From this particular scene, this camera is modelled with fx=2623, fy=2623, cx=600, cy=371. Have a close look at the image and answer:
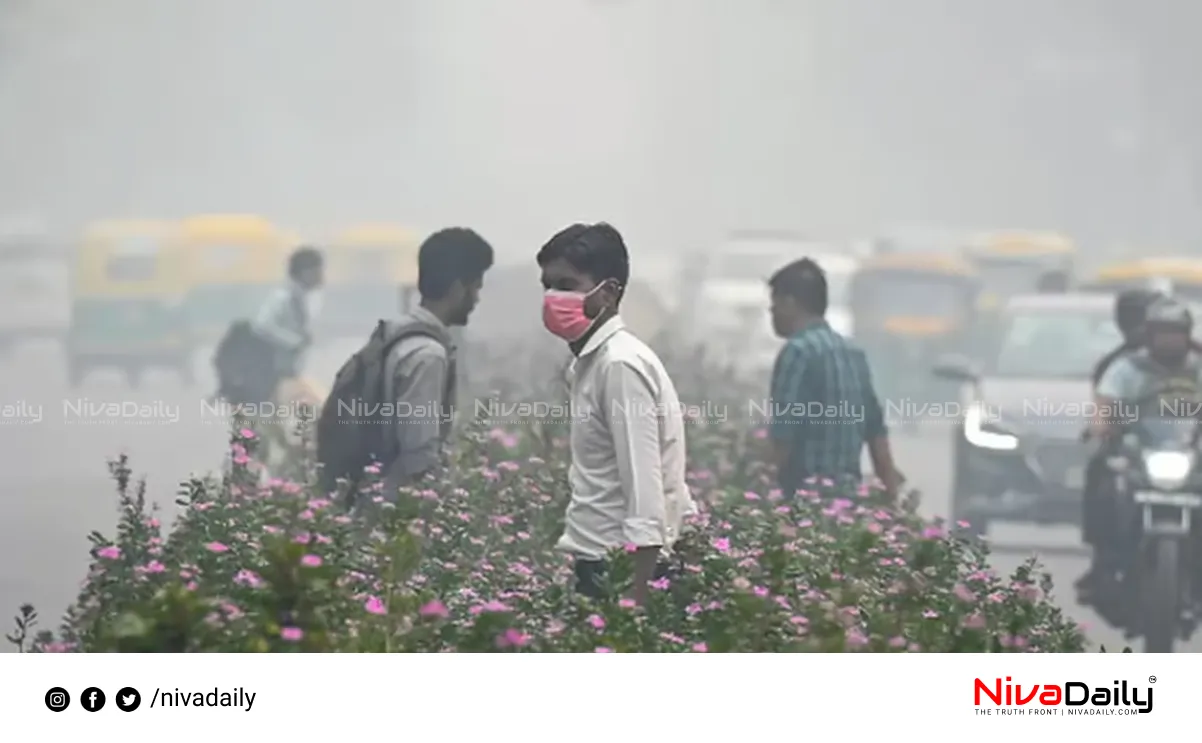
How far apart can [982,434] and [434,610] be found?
85.7 inches

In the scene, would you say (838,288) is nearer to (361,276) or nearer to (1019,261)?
(1019,261)

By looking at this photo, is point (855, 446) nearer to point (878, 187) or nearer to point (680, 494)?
point (878, 187)

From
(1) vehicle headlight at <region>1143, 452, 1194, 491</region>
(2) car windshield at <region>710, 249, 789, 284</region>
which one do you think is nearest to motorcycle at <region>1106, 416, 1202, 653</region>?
(1) vehicle headlight at <region>1143, 452, 1194, 491</region>

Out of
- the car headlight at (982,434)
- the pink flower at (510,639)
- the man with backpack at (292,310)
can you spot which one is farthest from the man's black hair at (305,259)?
the car headlight at (982,434)

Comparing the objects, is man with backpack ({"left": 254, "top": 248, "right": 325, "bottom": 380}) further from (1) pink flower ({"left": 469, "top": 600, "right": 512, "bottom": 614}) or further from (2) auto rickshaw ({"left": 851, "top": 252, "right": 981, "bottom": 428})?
(2) auto rickshaw ({"left": 851, "top": 252, "right": 981, "bottom": 428})

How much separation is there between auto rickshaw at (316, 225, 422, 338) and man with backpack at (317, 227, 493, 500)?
0.80ft

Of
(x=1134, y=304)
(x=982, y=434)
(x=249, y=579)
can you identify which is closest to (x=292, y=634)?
(x=249, y=579)

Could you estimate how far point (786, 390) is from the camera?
779 cm

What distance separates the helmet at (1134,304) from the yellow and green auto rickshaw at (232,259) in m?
2.53

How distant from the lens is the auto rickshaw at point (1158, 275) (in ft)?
26.3

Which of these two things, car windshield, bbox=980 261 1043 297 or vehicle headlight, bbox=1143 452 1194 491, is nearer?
vehicle headlight, bbox=1143 452 1194 491

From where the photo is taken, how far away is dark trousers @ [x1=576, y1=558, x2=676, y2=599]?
258 inches

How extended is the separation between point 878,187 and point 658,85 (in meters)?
0.73
